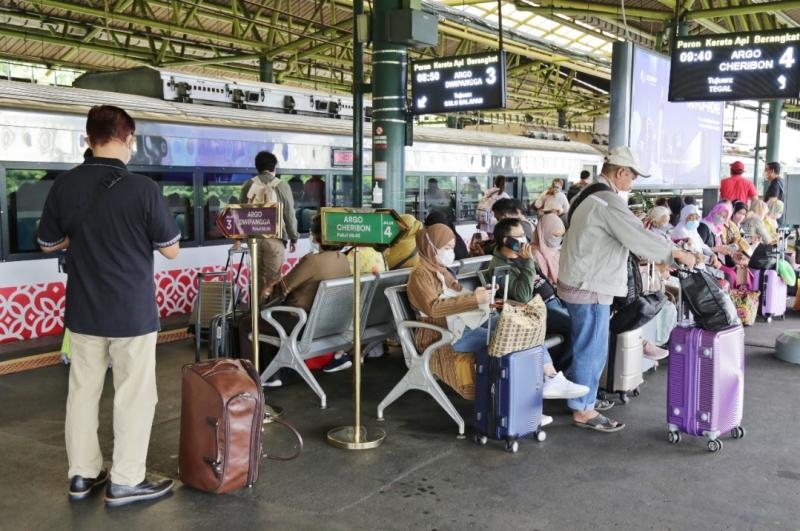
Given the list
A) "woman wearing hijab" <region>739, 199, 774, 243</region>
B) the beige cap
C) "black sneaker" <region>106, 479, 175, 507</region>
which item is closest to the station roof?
"woman wearing hijab" <region>739, 199, 774, 243</region>

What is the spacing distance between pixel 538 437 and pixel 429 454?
0.68m

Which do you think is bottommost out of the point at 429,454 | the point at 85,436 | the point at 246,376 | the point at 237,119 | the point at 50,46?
the point at 429,454

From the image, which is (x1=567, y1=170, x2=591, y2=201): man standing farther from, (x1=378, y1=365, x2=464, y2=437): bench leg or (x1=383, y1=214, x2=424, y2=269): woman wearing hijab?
(x1=378, y1=365, x2=464, y2=437): bench leg

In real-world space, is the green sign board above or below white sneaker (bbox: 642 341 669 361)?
above

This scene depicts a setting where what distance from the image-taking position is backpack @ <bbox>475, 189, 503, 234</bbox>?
1174 centimetres

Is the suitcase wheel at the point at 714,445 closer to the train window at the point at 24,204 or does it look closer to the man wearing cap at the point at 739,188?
the train window at the point at 24,204

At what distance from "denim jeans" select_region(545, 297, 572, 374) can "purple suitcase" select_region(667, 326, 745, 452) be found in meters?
0.75

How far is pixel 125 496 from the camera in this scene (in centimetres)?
358

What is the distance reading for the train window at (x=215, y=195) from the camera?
8203mm

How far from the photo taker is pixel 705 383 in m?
4.50

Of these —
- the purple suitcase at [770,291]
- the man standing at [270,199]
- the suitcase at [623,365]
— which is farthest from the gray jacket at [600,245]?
the purple suitcase at [770,291]

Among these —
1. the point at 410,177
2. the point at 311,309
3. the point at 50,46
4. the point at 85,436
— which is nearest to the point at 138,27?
the point at 50,46

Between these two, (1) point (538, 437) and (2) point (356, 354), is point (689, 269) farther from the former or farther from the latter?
(2) point (356, 354)

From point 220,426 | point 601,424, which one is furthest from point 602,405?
point 220,426
